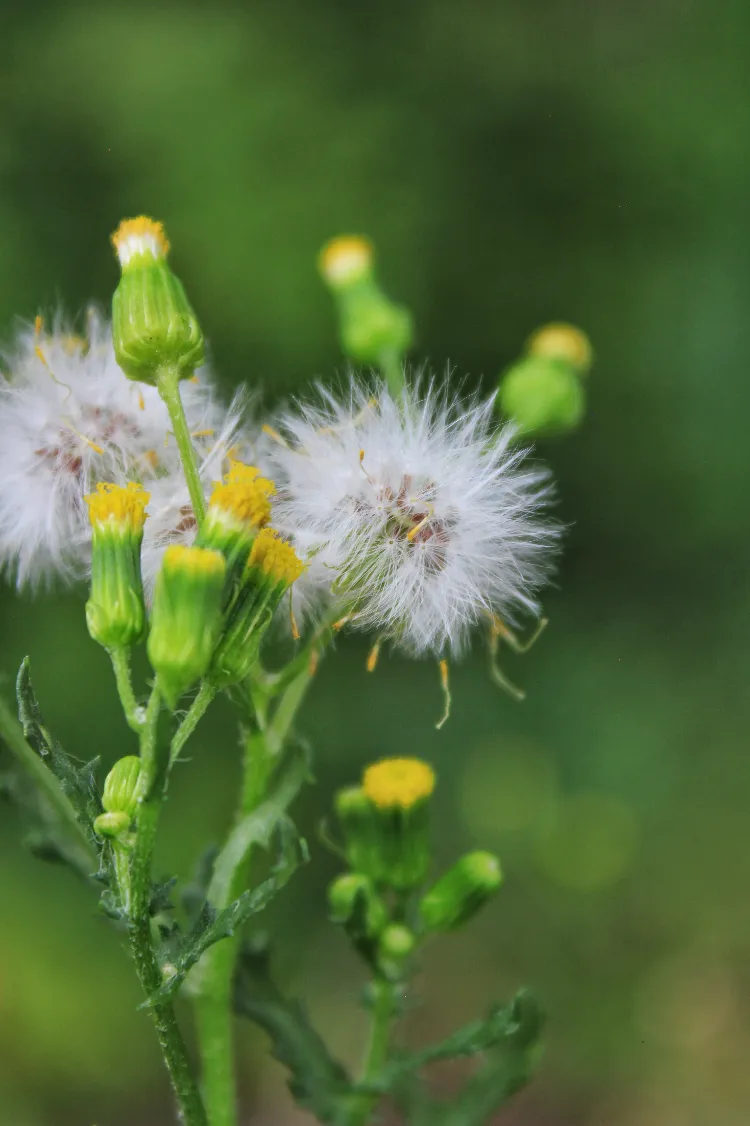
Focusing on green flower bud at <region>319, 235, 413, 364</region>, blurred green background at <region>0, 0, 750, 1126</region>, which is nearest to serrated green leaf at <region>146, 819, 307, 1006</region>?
green flower bud at <region>319, 235, 413, 364</region>

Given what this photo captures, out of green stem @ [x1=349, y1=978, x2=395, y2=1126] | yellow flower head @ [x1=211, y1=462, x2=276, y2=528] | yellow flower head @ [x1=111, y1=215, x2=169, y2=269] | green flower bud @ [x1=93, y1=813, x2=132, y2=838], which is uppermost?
yellow flower head @ [x1=111, y1=215, x2=169, y2=269]

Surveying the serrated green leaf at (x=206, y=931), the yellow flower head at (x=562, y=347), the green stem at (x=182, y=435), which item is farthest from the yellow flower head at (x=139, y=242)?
the serrated green leaf at (x=206, y=931)

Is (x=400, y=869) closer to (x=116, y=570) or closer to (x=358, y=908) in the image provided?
(x=358, y=908)

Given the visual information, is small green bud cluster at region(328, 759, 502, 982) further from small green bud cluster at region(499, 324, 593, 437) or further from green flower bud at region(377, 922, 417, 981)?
small green bud cluster at region(499, 324, 593, 437)

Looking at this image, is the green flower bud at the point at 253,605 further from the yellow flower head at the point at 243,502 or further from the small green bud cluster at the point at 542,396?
the small green bud cluster at the point at 542,396

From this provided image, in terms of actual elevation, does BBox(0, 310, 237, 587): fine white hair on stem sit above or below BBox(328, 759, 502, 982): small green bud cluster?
above

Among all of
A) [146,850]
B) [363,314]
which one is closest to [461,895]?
[146,850]
